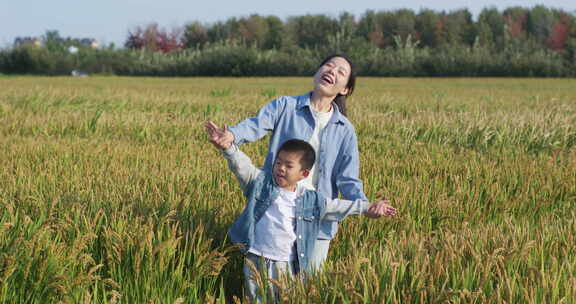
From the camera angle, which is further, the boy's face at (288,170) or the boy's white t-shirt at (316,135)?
the boy's white t-shirt at (316,135)

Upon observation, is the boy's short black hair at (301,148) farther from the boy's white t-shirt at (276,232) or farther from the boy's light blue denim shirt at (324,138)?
the boy's light blue denim shirt at (324,138)

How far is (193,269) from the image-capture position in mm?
2693

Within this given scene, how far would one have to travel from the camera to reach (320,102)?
308 centimetres

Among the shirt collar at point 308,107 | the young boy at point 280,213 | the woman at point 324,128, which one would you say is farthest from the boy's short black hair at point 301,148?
the shirt collar at point 308,107

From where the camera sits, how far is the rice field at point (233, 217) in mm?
2301

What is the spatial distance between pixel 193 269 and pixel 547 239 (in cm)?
162

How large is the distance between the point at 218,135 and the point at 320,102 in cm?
74

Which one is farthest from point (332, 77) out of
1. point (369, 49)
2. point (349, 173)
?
point (369, 49)

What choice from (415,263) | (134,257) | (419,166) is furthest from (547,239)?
(419,166)

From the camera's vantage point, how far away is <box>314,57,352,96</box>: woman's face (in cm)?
300

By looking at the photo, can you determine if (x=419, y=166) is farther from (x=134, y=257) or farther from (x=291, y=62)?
(x=291, y=62)

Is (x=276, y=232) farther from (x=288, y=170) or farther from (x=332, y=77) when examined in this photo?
(x=332, y=77)

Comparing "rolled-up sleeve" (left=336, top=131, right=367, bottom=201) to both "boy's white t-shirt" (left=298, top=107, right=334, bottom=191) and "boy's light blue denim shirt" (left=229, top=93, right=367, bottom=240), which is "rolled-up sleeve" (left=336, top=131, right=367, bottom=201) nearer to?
"boy's light blue denim shirt" (left=229, top=93, right=367, bottom=240)

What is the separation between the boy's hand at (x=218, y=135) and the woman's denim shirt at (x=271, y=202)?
0.40ft
